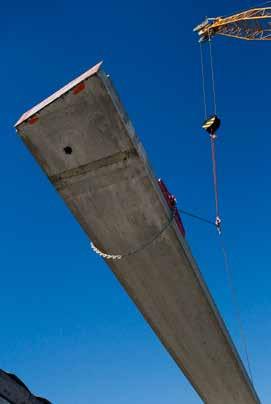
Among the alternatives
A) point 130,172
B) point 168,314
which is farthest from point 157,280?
point 130,172

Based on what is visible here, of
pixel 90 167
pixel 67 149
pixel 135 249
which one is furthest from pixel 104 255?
pixel 67 149

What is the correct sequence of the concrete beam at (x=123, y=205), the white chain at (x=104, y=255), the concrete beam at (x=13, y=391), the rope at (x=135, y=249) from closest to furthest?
the concrete beam at (x=123, y=205)
the concrete beam at (x=13, y=391)
the rope at (x=135, y=249)
the white chain at (x=104, y=255)

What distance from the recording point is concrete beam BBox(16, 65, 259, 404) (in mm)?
5055

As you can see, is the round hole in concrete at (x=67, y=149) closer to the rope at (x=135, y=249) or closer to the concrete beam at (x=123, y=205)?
the concrete beam at (x=123, y=205)

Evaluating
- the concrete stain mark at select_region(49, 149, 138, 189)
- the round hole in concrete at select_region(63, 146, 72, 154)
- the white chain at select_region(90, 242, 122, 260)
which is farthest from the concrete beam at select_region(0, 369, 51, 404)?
the round hole in concrete at select_region(63, 146, 72, 154)

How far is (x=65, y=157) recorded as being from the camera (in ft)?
17.7

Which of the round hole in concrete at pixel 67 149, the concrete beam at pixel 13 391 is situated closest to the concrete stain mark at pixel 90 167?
the round hole in concrete at pixel 67 149

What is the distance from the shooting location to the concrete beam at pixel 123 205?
505 cm

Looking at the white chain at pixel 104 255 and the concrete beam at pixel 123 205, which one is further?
the white chain at pixel 104 255

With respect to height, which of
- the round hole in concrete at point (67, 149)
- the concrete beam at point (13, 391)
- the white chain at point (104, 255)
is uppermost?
the round hole in concrete at point (67, 149)

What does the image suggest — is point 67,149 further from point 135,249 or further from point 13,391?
point 13,391

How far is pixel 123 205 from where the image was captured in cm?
567

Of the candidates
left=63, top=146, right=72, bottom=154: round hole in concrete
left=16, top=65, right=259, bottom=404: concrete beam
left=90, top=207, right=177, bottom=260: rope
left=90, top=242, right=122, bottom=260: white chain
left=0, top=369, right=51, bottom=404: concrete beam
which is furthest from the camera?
left=90, top=242, right=122, bottom=260: white chain

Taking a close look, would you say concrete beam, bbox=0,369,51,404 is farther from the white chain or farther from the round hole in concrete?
the round hole in concrete
